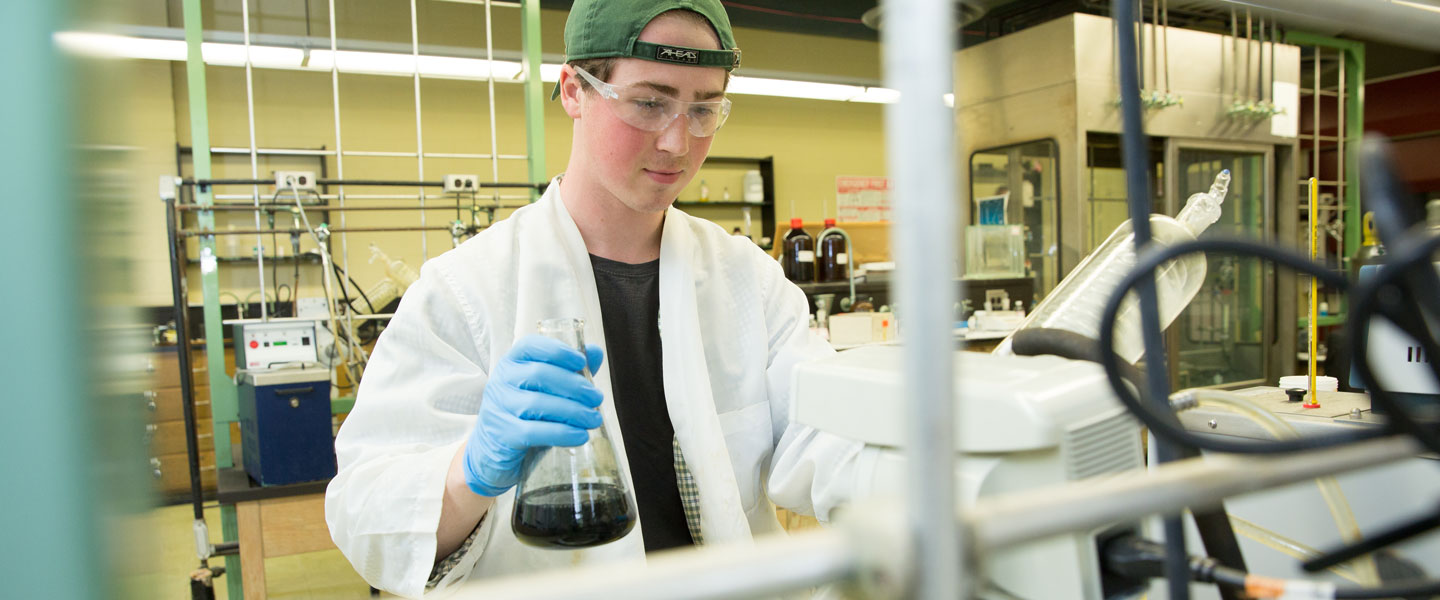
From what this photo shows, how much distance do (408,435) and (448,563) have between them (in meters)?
0.19

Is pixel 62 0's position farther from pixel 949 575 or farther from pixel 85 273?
pixel 949 575

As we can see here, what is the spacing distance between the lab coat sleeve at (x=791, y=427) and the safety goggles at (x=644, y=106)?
1.36 ft

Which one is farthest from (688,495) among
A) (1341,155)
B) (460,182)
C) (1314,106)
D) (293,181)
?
(1341,155)

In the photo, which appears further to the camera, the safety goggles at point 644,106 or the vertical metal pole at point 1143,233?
the safety goggles at point 644,106

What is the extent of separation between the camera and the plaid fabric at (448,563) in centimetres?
116

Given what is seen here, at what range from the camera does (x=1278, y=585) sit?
440 mm

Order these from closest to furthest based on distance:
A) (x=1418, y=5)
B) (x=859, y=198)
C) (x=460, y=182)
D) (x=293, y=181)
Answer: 1. (x=1418, y=5)
2. (x=293, y=181)
3. (x=460, y=182)
4. (x=859, y=198)

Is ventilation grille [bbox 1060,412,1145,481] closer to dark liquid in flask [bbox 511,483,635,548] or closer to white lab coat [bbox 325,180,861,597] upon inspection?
white lab coat [bbox 325,180,861,597]

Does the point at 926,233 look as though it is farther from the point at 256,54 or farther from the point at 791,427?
the point at 256,54

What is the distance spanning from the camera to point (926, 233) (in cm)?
29

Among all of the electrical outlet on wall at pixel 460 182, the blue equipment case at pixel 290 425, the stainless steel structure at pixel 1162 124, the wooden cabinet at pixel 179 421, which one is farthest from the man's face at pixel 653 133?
the wooden cabinet at pixel 179 421

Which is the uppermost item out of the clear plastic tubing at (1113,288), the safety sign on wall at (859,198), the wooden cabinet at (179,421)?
the safety sign on wall at (859,198)

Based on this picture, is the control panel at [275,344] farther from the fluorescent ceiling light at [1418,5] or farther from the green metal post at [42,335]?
the fluorescent ceiling light at [1418,5]

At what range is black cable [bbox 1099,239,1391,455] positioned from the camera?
1.30 ft
